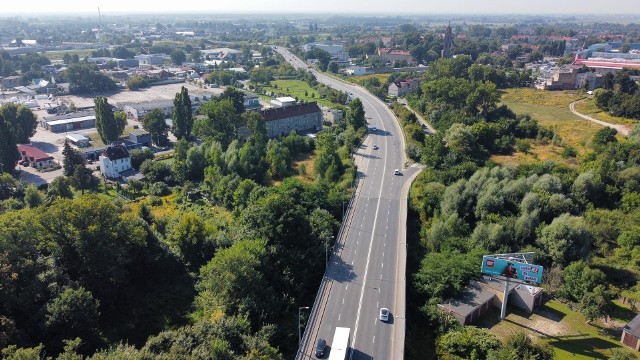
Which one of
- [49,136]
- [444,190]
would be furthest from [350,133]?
[49,136]

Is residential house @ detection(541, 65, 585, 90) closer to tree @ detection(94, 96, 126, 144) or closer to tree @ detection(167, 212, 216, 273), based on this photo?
tree @ detection(94, 96, 126, 144)

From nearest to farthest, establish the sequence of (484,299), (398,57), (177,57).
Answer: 1. (484,299)
2. (398,57)
3. (177,57)

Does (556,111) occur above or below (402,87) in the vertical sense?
below

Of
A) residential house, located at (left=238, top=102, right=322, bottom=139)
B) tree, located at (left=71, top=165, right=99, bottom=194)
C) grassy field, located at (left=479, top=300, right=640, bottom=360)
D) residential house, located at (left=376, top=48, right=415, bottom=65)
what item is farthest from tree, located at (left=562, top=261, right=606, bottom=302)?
residential house, located at (left=376, top=48, right=415, bottom=65)

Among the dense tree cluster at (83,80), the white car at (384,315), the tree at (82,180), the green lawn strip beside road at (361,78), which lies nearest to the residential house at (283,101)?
the green lawn strip beside road at (361,78)

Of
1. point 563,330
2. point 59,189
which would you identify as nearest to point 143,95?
point 59,189

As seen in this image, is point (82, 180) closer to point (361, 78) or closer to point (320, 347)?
point (320, 347)

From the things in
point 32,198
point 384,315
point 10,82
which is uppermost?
point 10,82
